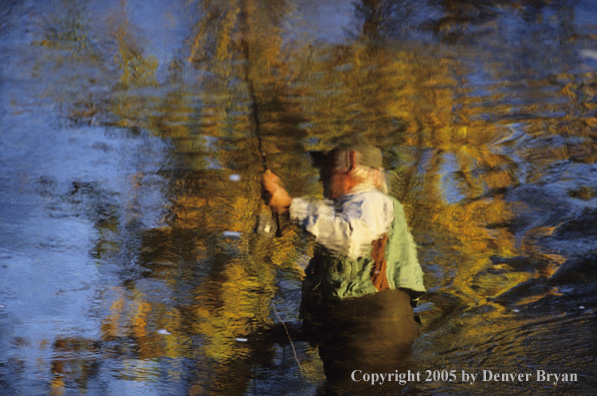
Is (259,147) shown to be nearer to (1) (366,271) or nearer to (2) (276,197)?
(2) (276,197)

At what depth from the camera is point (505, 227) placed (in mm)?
2199

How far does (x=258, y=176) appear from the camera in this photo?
6.45 ft

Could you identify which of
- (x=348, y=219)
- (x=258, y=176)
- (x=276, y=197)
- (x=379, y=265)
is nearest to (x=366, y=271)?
(x=379, y=265)

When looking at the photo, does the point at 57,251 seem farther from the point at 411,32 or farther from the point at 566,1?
the point at 566,1

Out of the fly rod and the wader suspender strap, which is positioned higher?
the fly rod

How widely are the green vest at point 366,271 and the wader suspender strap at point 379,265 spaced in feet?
0.03

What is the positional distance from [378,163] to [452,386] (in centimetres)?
146

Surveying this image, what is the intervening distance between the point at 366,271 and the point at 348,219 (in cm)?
22

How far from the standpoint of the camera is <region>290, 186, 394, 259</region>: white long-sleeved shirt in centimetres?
150

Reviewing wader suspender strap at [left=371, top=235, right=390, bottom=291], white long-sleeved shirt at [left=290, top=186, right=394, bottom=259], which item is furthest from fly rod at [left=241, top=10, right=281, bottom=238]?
wader suspender strap at [left=371, top=235, right=390, bottom=291]

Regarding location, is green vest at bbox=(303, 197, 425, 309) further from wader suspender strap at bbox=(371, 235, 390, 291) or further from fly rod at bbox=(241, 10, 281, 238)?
fly rod at bbox=(241, 10, 281, 238)

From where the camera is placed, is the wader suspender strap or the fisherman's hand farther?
the wader suspender strap

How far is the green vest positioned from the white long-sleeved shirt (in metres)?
0.05

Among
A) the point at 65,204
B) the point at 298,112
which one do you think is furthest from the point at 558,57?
the point at 65,204
